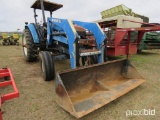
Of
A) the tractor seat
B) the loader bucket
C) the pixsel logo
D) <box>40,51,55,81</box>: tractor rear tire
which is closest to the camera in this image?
the loader bucket

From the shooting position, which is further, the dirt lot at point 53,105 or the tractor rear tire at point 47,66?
the tractor rear tire at point 47,66

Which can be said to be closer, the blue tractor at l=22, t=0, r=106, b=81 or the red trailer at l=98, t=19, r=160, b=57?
the blue tractor at l=22, t=0, r=106, b=81

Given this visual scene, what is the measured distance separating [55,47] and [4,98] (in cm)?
319

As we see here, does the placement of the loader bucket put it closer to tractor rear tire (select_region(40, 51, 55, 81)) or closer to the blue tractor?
the blue tractor

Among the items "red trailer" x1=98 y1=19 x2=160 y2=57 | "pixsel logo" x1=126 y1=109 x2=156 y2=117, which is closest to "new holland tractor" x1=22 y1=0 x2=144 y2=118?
"pixsel logo" x1=126 y1=109 x2=156 y2=117

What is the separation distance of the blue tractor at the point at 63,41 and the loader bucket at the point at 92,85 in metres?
0.37

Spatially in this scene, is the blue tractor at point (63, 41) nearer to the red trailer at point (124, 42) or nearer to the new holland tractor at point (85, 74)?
the new holland tractor at point (85, 74)

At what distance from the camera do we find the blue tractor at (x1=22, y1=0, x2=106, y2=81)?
3.26 metres

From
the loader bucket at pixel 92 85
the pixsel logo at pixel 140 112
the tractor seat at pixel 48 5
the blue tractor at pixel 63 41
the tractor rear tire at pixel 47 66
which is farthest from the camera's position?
the tractor seat at pixel 48 5

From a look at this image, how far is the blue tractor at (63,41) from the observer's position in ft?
10.7

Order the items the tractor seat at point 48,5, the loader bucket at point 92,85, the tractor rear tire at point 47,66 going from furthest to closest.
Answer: the tractor seat at point 48,5
the tractor rear tire at point 47,66
the loader bucket at point 92,85

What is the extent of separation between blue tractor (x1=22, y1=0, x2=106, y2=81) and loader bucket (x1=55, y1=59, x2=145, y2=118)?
1.22 ft

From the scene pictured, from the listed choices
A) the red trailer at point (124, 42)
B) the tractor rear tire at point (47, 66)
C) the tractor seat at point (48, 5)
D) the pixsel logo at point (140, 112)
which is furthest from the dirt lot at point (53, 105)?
the tractor seat at point (48, 5)

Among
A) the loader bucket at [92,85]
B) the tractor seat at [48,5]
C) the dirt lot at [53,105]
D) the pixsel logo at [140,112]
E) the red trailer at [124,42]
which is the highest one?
the tractor seat at [48,5]
